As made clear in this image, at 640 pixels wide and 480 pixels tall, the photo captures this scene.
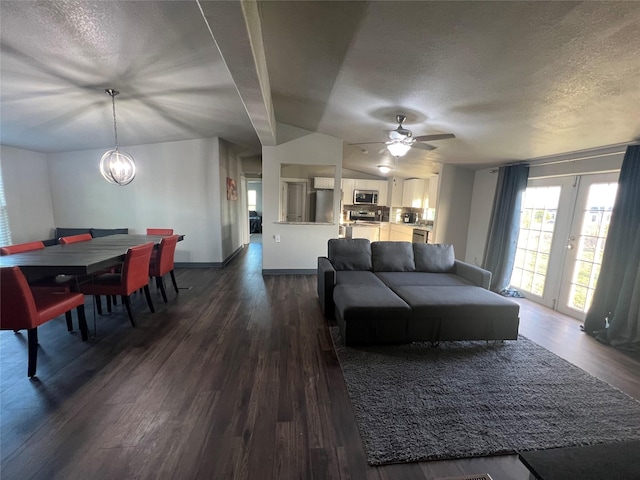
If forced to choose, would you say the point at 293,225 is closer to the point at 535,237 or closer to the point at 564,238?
the point at 535,237

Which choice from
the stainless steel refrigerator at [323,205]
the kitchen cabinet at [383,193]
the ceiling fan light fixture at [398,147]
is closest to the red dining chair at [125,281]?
the ceiling fan light fixture at [398,147]

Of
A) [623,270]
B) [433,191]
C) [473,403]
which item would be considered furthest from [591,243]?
[473,403]

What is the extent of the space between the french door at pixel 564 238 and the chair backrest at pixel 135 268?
219 inches

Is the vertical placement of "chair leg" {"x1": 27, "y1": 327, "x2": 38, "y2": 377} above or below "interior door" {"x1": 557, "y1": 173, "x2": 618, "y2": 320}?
below

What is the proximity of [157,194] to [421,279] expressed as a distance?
17.5 ft

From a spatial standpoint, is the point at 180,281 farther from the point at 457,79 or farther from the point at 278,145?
the point at 457,79

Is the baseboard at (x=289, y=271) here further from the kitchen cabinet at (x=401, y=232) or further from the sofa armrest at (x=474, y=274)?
the kitchen cabinet at (x=401, y=232)

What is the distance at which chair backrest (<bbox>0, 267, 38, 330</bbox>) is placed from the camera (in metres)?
1.95

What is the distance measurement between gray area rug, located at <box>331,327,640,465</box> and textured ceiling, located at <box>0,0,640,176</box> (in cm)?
237

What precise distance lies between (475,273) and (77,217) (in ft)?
24.2

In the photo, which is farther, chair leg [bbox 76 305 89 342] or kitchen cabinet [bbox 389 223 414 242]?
kitchen cabinet [bbox 389 223 414 242]

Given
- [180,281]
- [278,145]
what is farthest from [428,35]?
[180,281]

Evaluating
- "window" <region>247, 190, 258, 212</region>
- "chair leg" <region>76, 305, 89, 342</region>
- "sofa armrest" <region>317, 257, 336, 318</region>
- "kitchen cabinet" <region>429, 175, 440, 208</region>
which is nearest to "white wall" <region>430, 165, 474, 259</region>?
"kitchen cabinet" <region>429, 175, 440, 208</region>

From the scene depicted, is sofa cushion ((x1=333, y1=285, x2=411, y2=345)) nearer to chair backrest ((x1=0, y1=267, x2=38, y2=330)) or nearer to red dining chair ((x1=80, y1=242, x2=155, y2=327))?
red dining chair ((x1=80, y1=242, x2=155, y2=327))
